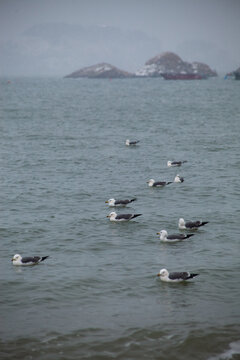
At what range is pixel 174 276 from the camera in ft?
59.8

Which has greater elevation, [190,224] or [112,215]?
[112,215]

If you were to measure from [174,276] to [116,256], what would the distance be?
337cm

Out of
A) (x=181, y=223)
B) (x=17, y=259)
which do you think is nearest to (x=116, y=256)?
(x=17, y=259)

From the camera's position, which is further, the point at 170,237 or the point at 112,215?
the point at 112,215

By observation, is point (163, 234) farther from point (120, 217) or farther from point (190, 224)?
point (120, 217)

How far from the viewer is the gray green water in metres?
15.0

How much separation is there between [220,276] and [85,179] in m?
16.2

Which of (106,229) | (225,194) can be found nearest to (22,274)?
(106,229)

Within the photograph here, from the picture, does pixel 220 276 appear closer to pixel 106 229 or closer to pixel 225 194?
pixel 106 229

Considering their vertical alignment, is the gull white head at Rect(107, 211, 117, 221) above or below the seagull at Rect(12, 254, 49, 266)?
above

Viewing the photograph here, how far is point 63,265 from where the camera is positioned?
20.1 meters

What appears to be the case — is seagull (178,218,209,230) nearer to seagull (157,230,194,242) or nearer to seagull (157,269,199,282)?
seagull (157,230,194,242)

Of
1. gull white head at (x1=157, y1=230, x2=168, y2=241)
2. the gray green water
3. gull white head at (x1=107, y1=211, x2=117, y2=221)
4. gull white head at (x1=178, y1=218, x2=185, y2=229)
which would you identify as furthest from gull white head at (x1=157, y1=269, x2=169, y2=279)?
gull white head at (x1=107, y1=211, x2=117, y2=221)

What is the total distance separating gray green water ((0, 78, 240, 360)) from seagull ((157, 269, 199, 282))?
229 mm
